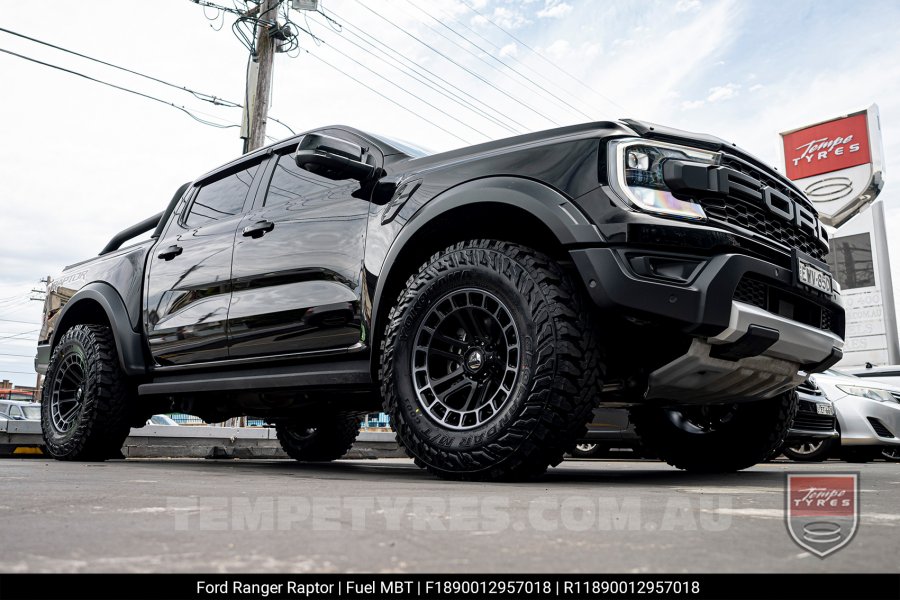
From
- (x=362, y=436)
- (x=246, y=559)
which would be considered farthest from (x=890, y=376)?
(x=246, y=559)

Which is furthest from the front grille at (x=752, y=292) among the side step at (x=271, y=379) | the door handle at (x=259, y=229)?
the door handle at (x=259, y=229)

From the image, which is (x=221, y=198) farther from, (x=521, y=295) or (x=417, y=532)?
(x=417, y=532)

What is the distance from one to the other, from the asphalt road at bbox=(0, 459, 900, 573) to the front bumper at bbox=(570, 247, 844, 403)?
23.9 inches

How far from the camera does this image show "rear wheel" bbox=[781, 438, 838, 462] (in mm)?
7566

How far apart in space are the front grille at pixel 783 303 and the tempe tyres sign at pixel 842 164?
3544 cm

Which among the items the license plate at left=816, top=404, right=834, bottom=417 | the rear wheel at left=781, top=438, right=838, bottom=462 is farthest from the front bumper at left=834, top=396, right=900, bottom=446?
the license plate at left=816, top=404, right=834, bottom=417

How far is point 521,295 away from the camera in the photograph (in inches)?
115

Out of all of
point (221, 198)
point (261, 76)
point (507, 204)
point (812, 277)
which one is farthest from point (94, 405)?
point (261, 76)

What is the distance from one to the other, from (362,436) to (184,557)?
7338 mm

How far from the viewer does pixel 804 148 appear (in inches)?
1529

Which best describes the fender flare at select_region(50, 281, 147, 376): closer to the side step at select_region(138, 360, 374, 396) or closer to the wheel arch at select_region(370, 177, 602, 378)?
the side step at select_region(138, 360, 374, 396)

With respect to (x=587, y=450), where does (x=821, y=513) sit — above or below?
above

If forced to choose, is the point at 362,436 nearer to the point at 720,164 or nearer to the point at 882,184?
the point at 720,164

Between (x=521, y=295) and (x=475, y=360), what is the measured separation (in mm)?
330
